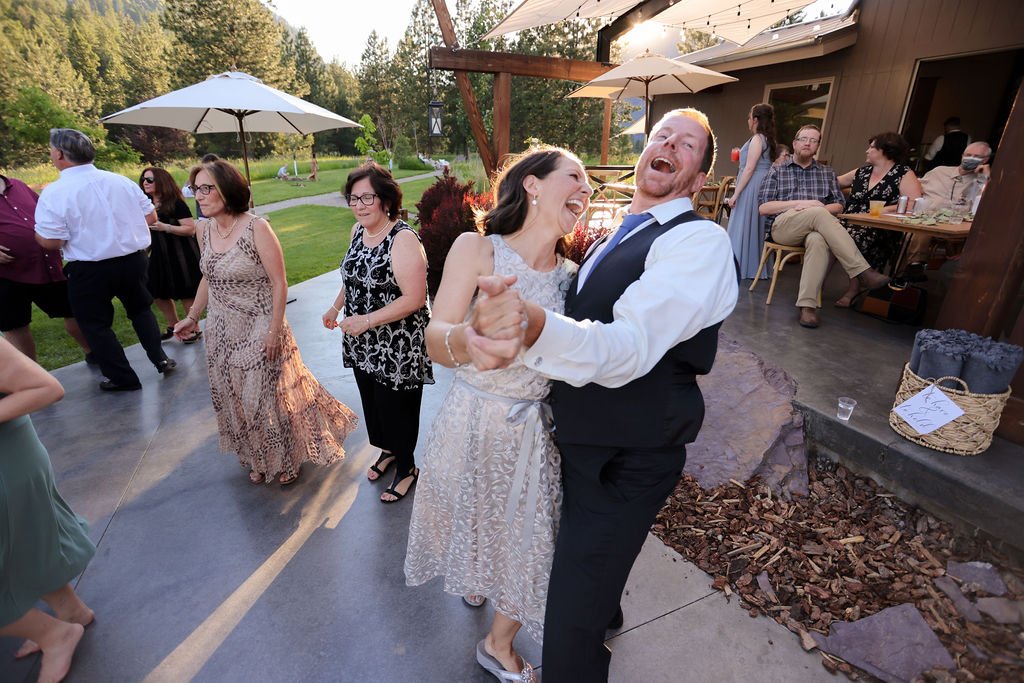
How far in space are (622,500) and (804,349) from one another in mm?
3182

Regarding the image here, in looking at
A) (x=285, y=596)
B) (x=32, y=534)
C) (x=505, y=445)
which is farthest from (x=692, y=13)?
(x=32, y=534)

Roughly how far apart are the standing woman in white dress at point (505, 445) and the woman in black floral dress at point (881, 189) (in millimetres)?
4599

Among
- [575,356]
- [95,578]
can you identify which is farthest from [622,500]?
[95,578]

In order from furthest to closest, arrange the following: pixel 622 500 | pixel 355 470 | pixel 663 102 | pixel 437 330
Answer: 1. pixel 663 102
2. pixel 355 470
3. pixel 622 500
4. pixel 437 330

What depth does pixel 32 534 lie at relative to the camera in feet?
6.02

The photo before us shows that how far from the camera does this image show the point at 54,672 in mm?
1930

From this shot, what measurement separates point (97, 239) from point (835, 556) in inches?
220

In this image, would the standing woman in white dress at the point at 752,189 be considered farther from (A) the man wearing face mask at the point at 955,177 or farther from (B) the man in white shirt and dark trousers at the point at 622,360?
(B) the man in white shirt and dark trousers at the point at 622,360

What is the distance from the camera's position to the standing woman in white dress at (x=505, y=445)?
1.62 m

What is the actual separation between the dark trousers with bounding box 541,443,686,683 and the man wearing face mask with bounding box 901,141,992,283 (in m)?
4.76

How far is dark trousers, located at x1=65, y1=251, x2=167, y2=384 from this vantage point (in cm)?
405

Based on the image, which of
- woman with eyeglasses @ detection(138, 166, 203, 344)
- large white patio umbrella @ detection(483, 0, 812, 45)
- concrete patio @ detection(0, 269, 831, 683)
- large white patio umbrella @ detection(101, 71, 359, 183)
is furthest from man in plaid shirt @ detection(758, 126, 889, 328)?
woman with eyeglasses @ detection(138, 166, 203, 344)

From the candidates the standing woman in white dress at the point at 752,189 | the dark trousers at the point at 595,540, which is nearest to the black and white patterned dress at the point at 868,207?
the standing woman in white dress at the point at 752,189

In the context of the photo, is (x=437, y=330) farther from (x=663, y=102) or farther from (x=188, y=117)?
(x=663, y=102)
